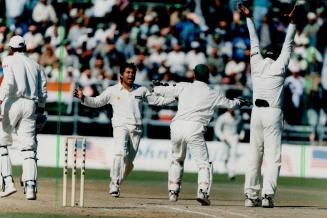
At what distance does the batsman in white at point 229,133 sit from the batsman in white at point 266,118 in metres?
11.1

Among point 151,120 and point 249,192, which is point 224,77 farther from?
point 249,192

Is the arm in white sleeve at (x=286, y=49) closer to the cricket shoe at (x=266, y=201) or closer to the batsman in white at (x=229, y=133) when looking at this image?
the cricket shoe at (x=266, y=201)

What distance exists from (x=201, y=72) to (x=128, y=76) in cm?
194

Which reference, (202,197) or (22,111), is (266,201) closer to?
(202,197)

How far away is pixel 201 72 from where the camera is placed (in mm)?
16891

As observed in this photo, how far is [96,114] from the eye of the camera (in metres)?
28.4

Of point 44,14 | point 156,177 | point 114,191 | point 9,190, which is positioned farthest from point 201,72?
point 44,14

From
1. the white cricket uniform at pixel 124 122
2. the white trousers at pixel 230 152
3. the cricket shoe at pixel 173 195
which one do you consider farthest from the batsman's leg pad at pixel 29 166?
the white trousers at pixel 230 152

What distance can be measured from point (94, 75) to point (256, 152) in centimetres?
1288

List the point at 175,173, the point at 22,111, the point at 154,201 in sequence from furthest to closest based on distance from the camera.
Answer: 1. the point at 154,201
2. the point at 175,173
3. the point at 22,111

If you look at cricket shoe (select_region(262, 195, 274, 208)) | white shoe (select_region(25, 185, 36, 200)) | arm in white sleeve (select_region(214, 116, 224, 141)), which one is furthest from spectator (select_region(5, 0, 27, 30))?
cricket shoe (select_region(262, 195, 274, 208))

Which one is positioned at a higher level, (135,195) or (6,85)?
(6,85)

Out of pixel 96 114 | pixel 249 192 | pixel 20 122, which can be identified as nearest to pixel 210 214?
pixel 249 192

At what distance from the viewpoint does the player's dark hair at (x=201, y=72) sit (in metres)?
16.8
